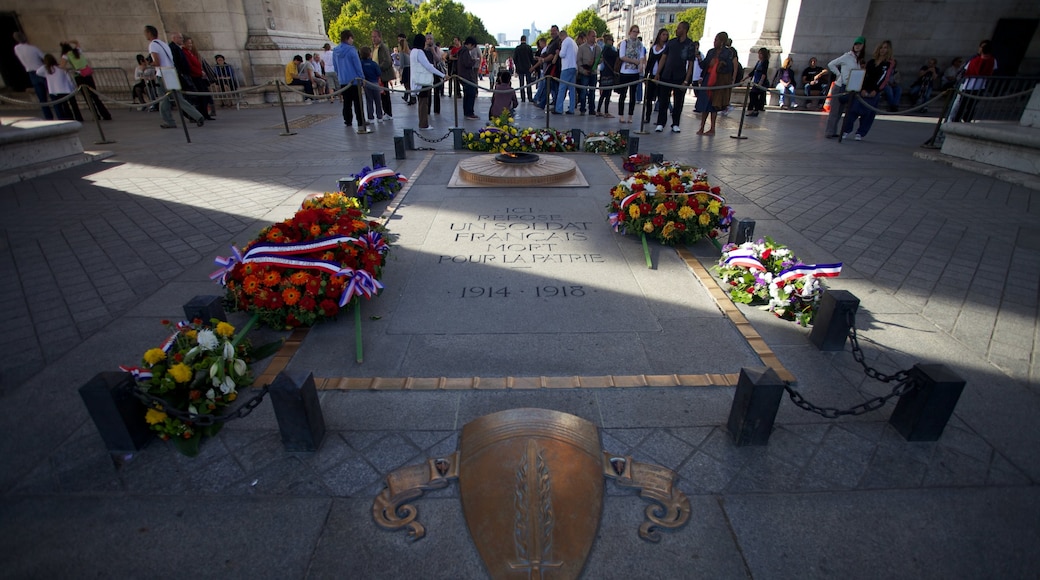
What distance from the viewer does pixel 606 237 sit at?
5.15 meters

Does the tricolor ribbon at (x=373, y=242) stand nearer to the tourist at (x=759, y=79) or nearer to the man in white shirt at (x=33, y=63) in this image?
the man in white shirt at (x=33, y=63)

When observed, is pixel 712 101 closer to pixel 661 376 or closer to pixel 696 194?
pixel 696 194

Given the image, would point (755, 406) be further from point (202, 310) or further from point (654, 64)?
point (654, 64)

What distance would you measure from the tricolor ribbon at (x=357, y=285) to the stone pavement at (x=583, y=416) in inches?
9.3

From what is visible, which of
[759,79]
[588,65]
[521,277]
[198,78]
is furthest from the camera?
[759,79]

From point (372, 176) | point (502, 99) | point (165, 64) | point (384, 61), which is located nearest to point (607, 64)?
point (502, 99)

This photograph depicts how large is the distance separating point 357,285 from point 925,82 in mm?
19103

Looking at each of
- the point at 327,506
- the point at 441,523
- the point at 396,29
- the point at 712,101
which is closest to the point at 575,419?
the point at 441,523

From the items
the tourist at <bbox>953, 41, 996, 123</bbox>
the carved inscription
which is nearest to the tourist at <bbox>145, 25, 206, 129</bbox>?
the carved inscription

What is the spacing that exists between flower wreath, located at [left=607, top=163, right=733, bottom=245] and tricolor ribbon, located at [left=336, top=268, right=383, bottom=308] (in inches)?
101

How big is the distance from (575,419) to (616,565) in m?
0.67

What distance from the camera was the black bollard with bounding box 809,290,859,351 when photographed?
3.15m

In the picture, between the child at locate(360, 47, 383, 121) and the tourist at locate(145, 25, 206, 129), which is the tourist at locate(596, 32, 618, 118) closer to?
the child at locate(360, 47, 383, 121)

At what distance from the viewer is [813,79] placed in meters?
14.9
